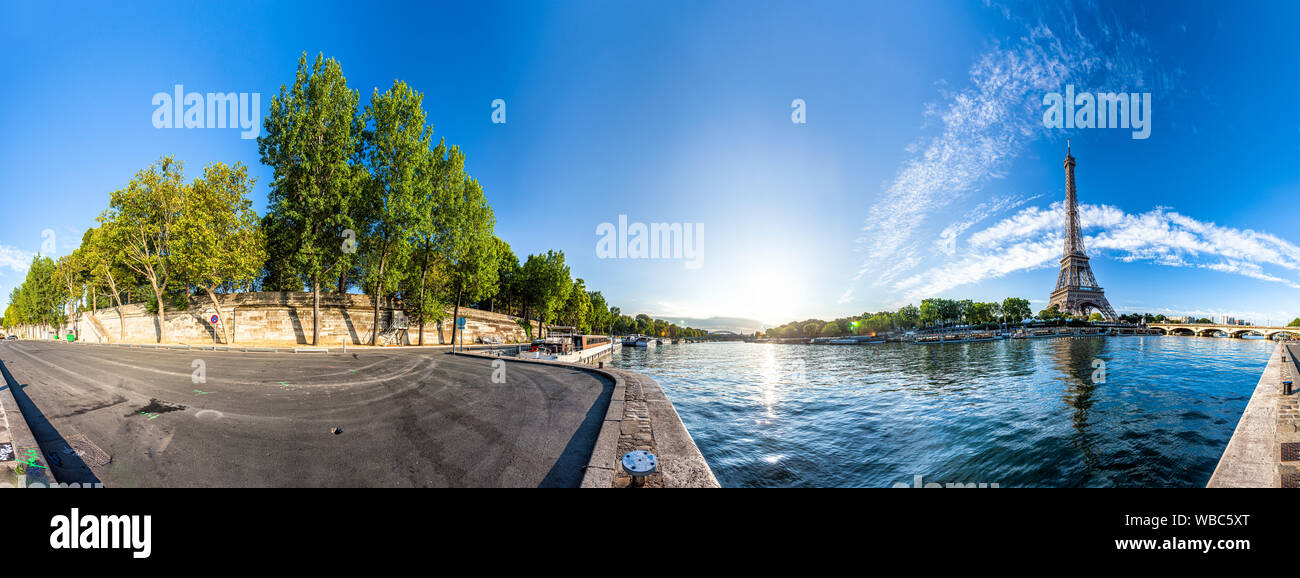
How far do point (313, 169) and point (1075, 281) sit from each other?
119851 mm

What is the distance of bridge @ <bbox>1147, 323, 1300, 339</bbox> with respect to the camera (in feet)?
229

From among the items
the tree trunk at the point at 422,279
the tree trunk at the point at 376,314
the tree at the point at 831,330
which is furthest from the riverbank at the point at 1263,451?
the tree at the point at 831,330

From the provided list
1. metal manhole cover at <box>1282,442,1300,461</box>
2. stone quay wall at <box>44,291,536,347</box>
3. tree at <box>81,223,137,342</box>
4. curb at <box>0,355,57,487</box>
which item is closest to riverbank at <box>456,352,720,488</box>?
curb at <box>0,355,57,487</box>

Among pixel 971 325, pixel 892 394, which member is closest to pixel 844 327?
pixel 971 325

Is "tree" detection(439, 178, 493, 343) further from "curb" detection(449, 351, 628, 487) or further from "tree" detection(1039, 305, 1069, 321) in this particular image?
"tree" detection(1039, 305, 1069, 321)

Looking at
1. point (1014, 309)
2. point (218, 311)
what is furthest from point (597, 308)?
point (1014, 309)

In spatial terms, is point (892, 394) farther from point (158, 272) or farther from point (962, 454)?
point (158, 272)

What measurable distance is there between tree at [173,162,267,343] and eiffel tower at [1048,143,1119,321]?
11319 cm

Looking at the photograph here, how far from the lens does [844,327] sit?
136 m

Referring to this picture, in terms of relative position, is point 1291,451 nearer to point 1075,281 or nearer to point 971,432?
point 971,432

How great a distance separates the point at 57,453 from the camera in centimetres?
491

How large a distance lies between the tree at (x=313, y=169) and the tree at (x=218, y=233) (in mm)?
1839
